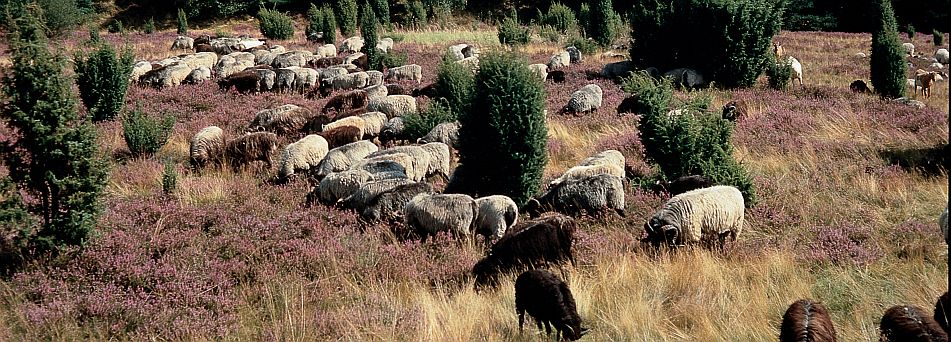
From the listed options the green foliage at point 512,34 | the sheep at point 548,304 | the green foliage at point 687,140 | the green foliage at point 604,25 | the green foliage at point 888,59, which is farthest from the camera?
the green foliage at point 512,34

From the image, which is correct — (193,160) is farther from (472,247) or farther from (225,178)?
(472,247)

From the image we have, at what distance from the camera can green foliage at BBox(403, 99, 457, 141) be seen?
14.2 m

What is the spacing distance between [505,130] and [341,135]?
513 cm

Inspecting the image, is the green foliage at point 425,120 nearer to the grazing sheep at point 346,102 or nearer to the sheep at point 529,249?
the grazing sheep at point 346,102

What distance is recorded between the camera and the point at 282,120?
15.1 metres

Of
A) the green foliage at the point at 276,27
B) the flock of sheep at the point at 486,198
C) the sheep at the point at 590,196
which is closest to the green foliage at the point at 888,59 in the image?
the flock of sheep at the point at 486,198

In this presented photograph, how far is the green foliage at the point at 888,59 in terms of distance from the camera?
1780cm

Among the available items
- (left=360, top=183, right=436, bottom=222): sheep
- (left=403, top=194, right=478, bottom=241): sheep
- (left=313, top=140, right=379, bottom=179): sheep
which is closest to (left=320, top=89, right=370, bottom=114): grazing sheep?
(left=313, top=140, right=379, bottom=179): sheep

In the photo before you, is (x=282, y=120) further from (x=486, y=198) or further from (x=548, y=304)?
(x=548, y=304)

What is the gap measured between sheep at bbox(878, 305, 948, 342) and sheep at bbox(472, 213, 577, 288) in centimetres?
310

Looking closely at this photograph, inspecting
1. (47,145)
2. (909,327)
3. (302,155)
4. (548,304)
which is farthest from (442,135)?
(909,327)

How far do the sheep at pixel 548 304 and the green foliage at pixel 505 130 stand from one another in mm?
3711

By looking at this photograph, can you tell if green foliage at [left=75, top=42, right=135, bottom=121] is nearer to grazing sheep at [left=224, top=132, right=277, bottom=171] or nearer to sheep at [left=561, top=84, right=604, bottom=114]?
grazing sheep at [left=224, top=132, right=277, bottom=171]

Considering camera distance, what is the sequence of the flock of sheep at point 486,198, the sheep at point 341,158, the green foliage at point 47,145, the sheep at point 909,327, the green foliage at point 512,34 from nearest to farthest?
the sheep at point 909,327 < the flock of sheep at point 486,198 < the green foliage at point 47,145 < the sheep at point 341,158 < the green foliage at point 512,34
